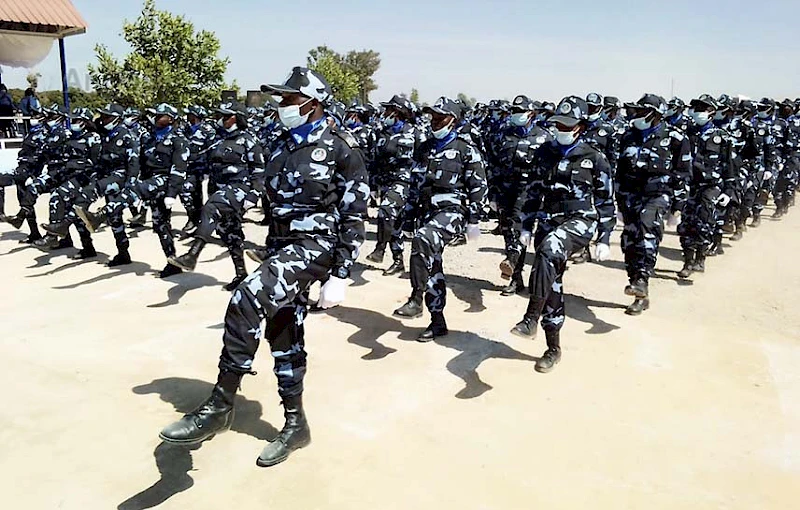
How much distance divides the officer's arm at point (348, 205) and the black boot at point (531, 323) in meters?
1.69

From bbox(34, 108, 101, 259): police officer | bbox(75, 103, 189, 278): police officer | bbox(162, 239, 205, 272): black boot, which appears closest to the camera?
bbox(162, 239, 205, 272): black boot

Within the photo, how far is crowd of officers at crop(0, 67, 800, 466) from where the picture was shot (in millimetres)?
3939

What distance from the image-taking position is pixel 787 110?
1349 cm

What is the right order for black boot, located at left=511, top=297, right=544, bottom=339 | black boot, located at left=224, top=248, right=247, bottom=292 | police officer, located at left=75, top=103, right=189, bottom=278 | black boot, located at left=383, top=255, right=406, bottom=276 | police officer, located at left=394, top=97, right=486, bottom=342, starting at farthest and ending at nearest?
1. black boot, located at left=383, top=255, right=406, bottom=276
2. police officer, located at left=75, top=103, right=189, bottom=278
3. black boot, located at left=224, top=248, right=247, bottom=292
4. police officer, located at left=394, top=97, right=486, bottom=342
5. black boot, located at left=511, top=297, right=544, bottom=339

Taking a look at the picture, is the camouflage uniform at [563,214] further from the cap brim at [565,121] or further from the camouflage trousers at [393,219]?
the camouflage trousers at [393,219]

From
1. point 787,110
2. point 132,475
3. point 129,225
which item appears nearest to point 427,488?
point 132,475

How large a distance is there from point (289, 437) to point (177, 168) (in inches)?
214

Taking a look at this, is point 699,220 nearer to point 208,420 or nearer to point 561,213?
point 561,213

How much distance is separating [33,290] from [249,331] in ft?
18.6

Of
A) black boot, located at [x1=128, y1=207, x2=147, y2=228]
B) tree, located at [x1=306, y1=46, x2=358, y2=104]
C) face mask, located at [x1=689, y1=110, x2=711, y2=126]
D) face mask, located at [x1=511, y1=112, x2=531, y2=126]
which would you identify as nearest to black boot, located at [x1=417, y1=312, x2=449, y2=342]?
face mask, located at [x1=511, y1=112, x2=531, y2=126]

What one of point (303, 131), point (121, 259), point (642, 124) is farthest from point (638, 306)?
point (121, 259)

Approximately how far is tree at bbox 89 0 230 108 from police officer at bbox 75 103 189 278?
1809cm

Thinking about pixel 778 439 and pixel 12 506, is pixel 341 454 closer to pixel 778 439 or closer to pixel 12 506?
pixel 12 506

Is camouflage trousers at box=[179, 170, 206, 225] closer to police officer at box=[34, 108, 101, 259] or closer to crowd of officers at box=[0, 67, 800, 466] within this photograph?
crowd of officers at box=[0, 67, 800, 466]
